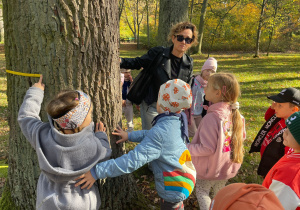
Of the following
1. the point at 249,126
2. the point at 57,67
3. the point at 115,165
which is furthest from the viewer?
the point at 249,126

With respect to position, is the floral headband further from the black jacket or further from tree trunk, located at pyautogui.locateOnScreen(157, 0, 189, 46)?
tree trunk, located at pyautogui.locateOnScreen(157, 0, 189, 46)

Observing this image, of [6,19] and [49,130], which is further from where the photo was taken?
[6,19]

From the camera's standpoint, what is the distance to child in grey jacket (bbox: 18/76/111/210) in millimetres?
1743

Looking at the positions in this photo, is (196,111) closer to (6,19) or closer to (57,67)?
(57,67)

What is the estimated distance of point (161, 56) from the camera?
3.29 metres

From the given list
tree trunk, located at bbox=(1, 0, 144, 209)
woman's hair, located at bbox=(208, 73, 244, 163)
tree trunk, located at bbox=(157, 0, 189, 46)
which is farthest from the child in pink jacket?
tree trunk, located at bbox=(157, 0, 189, 46)

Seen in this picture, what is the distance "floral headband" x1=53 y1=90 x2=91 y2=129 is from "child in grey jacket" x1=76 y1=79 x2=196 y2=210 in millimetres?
417

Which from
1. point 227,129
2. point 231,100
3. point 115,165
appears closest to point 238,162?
point 227,129

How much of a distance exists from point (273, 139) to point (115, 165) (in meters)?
2.08

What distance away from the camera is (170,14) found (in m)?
6.36

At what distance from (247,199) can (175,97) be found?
121 centimetres

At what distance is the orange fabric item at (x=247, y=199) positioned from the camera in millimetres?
1030

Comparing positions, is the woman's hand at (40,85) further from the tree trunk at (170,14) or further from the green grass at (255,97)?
the tree trunk at (170,14)

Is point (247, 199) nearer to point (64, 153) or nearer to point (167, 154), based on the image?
point (167, 154)
